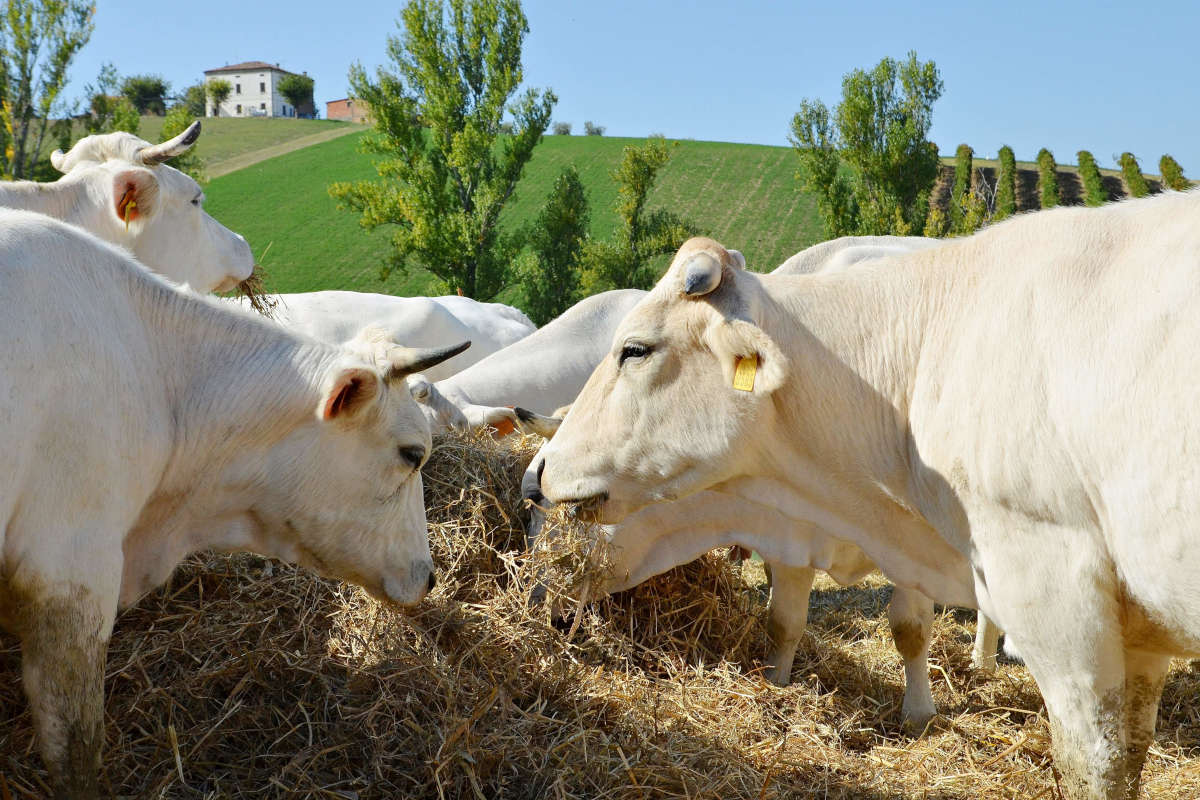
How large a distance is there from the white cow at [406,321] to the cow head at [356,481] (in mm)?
6585

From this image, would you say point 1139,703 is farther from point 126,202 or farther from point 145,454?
point 126,202

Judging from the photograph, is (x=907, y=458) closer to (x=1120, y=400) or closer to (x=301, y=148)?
(x=1120, y=400)

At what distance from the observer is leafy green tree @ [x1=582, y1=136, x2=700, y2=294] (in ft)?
96.9

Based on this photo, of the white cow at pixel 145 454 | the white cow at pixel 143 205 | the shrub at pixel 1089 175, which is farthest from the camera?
the shrub at pixel 1089 175

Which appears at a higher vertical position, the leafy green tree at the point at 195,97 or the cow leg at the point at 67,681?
the leafy green tree at the point at 195,97

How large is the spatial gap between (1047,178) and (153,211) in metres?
58.1

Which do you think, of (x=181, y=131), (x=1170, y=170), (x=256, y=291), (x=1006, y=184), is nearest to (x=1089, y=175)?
(x=1006, y=184)

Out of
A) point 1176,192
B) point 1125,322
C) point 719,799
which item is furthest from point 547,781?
point 1176,192

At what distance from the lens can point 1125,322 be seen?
10.4 ft

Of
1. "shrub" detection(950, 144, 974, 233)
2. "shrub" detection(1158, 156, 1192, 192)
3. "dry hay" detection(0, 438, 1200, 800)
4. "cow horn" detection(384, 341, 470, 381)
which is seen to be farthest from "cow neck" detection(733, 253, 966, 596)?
"shrub" detection(1158, 156, 1192, 192)

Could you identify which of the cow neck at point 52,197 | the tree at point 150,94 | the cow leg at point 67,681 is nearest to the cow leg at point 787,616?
the cow leg at point 67,681

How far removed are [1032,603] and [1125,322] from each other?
915 millimetres

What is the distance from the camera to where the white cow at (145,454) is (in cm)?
302

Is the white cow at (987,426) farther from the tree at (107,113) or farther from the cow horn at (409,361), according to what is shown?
the tree at (107,113)
